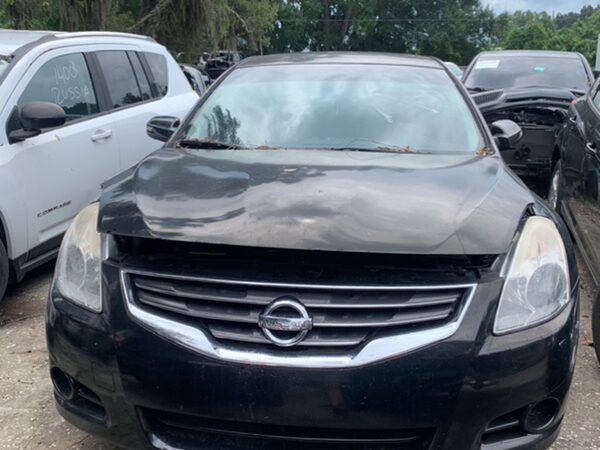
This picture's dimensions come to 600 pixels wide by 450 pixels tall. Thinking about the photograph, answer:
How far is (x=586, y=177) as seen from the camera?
4.29m

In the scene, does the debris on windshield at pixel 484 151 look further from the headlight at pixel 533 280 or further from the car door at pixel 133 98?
the car door at pixel 133 98

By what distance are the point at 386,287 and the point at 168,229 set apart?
0.74 metres

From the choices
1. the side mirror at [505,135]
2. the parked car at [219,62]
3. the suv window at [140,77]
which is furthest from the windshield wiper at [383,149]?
the parked car at [219,62]

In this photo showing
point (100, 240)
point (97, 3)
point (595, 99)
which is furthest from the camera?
point (97, 3)

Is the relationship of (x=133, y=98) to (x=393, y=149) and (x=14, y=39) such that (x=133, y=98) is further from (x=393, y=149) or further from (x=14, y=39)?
(x=393, y=149)

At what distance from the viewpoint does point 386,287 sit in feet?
6.91

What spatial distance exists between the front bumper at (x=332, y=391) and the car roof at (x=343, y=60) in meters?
2.21

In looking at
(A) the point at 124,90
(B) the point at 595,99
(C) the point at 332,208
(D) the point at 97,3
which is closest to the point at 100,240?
(C) the point at 332,208

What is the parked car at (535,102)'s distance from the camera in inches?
263

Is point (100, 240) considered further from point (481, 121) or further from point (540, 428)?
point (481, 121)

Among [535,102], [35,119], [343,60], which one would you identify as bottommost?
[535,102]

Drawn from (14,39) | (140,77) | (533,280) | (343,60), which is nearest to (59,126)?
(14,39)

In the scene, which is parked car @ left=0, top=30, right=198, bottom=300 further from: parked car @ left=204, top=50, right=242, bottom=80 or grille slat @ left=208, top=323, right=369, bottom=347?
parked car @ left=204, top=50, right=242, bottom=80

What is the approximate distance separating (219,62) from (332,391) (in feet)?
67.9
